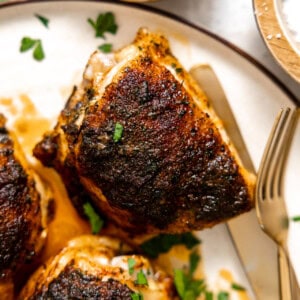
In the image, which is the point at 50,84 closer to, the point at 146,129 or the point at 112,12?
the point at 112,12

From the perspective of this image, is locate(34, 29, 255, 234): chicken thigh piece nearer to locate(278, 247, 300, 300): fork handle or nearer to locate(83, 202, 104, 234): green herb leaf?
locate(83, 202, 104, 234): green herb leaf

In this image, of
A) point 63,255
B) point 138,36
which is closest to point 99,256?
point 63,255

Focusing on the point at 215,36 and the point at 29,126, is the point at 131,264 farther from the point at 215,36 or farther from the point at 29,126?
the point at 215,36

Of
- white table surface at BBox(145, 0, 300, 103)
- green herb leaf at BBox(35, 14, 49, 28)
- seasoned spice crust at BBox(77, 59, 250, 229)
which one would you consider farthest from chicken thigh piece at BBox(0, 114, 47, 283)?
white table surface at BBox(145, 0, 300, 103)

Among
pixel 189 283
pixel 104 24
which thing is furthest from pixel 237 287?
pixel 104 24

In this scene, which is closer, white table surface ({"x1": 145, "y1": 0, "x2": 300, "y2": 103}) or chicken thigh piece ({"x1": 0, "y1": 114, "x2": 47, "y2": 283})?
chicken thigh piece ({"x1": 0, "y1": 114, "x2": 47, "y2": 283})
